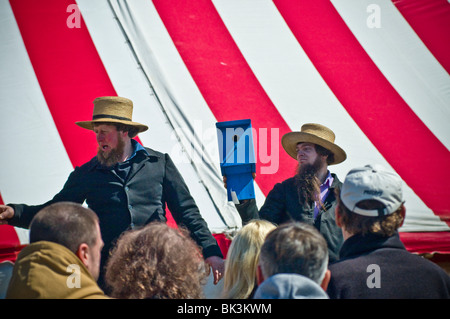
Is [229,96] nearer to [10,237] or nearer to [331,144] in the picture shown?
[331,144]

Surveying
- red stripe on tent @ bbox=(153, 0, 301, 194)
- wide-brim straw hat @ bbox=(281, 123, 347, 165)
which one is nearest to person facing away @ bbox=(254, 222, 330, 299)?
wide-brim straw hat @ bbox=(281, 123, 347, 165)

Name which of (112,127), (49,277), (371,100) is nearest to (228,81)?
(371,100)

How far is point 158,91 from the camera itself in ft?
10.6

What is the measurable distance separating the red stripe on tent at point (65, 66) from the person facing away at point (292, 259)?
196 cm

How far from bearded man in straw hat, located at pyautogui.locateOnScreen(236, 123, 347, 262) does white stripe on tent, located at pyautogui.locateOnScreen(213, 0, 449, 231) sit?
0.50 m

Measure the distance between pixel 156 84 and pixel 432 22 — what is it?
1.78 meters

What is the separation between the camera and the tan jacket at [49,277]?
4.17ft

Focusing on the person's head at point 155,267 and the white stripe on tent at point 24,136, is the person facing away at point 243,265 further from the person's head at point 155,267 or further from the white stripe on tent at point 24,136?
the white stripe on tent at point 24,136

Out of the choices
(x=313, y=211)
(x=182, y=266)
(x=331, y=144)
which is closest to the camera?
(x=182, y=266)

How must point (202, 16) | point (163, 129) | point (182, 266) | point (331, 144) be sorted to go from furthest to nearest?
point (202, 16) → point (163, 129) → point (331, 144) → point (182, 266)

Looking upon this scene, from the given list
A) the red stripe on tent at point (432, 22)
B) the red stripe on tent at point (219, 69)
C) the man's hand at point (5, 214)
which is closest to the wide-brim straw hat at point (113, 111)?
the man's hand at point (5, 214)
